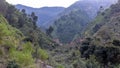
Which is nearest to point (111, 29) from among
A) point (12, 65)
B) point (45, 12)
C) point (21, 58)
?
point (21, 58)

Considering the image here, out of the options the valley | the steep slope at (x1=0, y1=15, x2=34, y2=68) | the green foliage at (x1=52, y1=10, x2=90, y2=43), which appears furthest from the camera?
the green foliage at (x1=52, y1=10, x2=90, y2=43)

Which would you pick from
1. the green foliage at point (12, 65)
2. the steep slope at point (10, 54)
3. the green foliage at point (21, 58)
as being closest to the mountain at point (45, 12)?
the steep slope at point (10, 54)

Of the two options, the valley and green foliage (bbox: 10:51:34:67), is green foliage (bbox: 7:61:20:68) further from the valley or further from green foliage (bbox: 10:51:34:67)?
green foliage (bbox: 10:51:34:67)

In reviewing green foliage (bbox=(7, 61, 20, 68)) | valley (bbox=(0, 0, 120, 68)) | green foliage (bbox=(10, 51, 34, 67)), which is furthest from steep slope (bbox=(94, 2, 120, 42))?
green foliage (bbox=(7, 61, 20, 68))

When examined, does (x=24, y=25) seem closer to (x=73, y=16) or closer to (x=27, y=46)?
(x=27, y=46)

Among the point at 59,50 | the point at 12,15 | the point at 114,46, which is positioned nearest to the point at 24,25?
the point at 12,15

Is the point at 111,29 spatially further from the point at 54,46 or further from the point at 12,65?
the point at 12,65

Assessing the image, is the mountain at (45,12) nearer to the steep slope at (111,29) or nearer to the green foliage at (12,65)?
the steep slope at (111,29)

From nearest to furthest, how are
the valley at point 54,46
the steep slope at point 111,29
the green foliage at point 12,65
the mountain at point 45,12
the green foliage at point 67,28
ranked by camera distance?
the green foliage at point 12,65
the valley at point 54,46
the steep slope at point 111,29
the green foliage at point 67,28
the mountain at point 45,12

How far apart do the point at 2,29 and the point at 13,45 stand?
1139 millimetres

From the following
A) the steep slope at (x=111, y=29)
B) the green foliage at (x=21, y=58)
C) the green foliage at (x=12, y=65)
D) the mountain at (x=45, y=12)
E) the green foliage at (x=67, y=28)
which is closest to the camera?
the green foliage at (x=12, y=65)

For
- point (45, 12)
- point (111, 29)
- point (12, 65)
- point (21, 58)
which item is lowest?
point (111, 29)

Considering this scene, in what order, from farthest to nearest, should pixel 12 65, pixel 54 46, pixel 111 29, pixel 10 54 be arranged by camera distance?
pixel 54 46 → pixel 111 29 → pixel 10 54 → pixel 12 65

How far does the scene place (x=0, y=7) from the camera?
1673 inches
